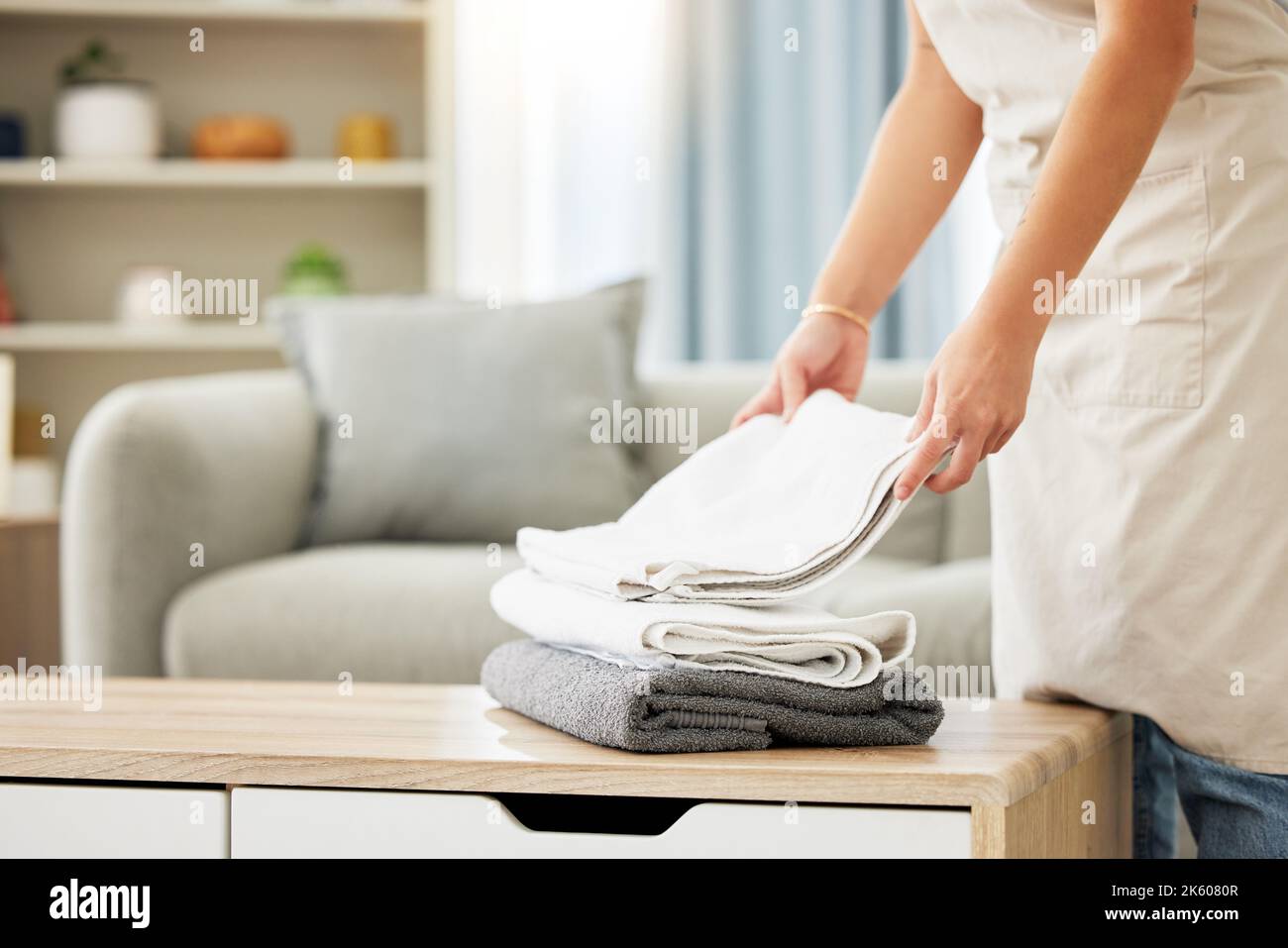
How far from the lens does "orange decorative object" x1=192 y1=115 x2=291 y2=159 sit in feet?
10.3

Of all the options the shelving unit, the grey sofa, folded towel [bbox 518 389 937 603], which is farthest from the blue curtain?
folded towel [bbox 518 389 937 603]

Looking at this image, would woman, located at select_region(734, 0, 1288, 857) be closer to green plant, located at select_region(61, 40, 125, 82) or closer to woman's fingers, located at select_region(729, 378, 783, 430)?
woman's fingers, located at select_region(729, 378, 783, 430)

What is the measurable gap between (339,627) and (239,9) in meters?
1.91

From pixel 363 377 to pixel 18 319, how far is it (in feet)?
5.07

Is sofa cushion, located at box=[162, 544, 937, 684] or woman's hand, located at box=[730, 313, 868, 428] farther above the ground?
woman's hand, located at box=[730, 313, 868, 428]

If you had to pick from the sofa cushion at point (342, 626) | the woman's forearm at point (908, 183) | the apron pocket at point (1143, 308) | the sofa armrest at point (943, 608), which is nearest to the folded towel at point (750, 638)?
the apron pocket at point (1143, 308)

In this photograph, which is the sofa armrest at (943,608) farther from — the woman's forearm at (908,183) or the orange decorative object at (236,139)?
the orange decorative object at (236,139)

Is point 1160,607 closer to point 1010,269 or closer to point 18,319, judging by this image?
point 1010,269

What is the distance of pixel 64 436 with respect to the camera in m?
3.30

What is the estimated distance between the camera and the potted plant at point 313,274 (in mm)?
3121

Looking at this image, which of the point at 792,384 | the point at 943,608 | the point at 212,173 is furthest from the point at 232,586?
the point at 212,173

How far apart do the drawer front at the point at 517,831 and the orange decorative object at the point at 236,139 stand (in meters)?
2.59

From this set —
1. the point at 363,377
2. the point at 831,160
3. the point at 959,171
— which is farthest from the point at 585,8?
the point at 959,171

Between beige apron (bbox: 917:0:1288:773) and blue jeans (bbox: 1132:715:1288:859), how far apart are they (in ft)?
0.04
